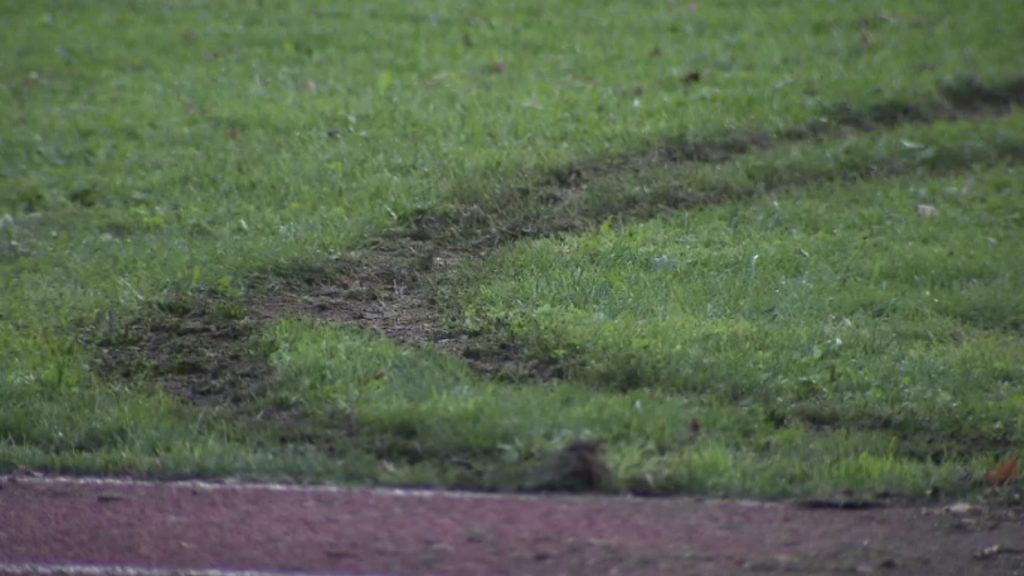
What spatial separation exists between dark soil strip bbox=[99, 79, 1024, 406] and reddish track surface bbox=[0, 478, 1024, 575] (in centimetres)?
108

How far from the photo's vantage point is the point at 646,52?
12.7 meters

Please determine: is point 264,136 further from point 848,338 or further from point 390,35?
point 848,338

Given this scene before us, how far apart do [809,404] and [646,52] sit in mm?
7007

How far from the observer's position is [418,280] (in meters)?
7.87

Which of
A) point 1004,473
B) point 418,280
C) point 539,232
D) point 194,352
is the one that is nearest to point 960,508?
point 1004,473

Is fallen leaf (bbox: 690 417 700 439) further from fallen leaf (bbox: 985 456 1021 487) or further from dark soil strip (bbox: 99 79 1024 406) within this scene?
fallen leaf (bbox: 985 456 1021 487)

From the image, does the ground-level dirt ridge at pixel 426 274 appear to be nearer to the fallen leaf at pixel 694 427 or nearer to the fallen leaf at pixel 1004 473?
the fallen leaf at pixel 694 427

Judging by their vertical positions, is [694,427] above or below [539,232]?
below

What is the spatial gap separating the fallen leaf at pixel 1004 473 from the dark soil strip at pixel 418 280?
1935mm

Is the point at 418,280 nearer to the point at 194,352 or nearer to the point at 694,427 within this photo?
the point at 194,352

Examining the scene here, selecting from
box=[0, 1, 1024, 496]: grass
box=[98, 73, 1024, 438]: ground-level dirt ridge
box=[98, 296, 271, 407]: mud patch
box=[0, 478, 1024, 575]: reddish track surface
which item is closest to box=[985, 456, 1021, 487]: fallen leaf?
box=[0, 1, 1024, 496]: grass

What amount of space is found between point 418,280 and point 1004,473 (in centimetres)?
336

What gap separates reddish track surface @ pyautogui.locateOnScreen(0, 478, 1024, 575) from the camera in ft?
16.1

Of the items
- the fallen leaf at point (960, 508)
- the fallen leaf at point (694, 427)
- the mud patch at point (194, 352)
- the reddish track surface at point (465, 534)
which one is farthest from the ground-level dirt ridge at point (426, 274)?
the fallen leaf at point (960, 508)
